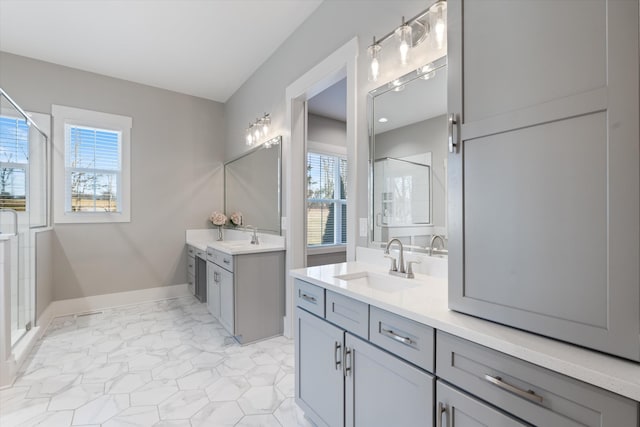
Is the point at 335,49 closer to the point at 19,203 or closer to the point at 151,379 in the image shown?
the point at 151,379

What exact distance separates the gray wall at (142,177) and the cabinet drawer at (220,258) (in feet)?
4.25

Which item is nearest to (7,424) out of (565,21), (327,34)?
(565,21)

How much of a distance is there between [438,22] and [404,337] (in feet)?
4.98

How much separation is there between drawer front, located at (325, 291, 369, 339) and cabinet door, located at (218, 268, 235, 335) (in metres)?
1.53

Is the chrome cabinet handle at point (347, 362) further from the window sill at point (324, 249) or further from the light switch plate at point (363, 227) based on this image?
the window sill at point (324, 249)

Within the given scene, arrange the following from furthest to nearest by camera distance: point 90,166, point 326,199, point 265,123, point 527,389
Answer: point 326,199 → point 90,166 → point 265,123 → point 527,389

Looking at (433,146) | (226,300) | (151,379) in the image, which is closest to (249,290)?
(226,300)

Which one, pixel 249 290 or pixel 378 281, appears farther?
pixel 249 290

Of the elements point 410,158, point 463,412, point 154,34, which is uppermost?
point 154,34

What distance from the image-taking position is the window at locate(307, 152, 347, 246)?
4.04 metres

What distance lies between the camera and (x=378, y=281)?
5.68 feet

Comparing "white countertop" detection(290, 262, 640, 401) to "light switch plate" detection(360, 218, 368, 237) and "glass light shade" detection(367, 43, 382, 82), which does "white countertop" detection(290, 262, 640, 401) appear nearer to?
"light switch plate" detection(360, 218, 368, 237)

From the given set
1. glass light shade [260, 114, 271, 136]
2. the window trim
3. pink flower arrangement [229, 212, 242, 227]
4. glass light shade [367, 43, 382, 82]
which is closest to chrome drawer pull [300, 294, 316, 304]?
glass light shade [367, 43, 382, 82]

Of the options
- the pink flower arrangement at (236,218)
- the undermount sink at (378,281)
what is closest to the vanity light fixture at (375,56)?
the undermount sink at (378,281)
